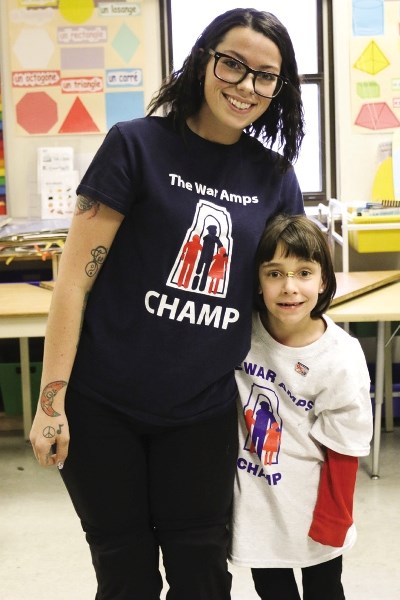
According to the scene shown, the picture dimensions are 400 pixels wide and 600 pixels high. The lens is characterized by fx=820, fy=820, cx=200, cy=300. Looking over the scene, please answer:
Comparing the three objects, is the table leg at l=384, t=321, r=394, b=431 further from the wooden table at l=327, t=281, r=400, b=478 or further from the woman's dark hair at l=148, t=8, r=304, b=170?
the woman's dark hair at l=148, t=8, r=304, b=170

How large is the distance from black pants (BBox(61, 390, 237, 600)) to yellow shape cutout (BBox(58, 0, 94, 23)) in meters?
2.98

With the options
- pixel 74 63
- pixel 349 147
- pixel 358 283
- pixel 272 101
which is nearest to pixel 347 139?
pixel 349 147

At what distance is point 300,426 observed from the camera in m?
1.58

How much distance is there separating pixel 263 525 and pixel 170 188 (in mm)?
688

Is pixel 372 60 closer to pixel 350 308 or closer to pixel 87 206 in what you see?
pixel 350 308

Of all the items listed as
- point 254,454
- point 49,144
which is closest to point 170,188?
point 254,454

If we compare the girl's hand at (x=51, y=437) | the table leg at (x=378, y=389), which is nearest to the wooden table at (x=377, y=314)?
the table leg at (x=378, y=389)

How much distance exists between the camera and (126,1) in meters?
3.98

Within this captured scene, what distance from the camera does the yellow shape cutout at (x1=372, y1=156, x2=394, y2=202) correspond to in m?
3.97

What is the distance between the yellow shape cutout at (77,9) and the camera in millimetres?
3963

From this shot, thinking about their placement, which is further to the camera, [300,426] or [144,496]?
[300,426]

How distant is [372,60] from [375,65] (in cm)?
3

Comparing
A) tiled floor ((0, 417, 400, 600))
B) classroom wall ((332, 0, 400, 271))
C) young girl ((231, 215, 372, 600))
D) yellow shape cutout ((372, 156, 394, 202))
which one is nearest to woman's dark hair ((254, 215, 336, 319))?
young girl ((231, 215, 372, 600))

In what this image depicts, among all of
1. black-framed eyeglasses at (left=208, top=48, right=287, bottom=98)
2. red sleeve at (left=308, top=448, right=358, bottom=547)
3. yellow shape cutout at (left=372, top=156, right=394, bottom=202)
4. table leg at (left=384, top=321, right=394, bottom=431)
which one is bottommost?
table leg at (left=384, top=321, right=394, bottom=431)
